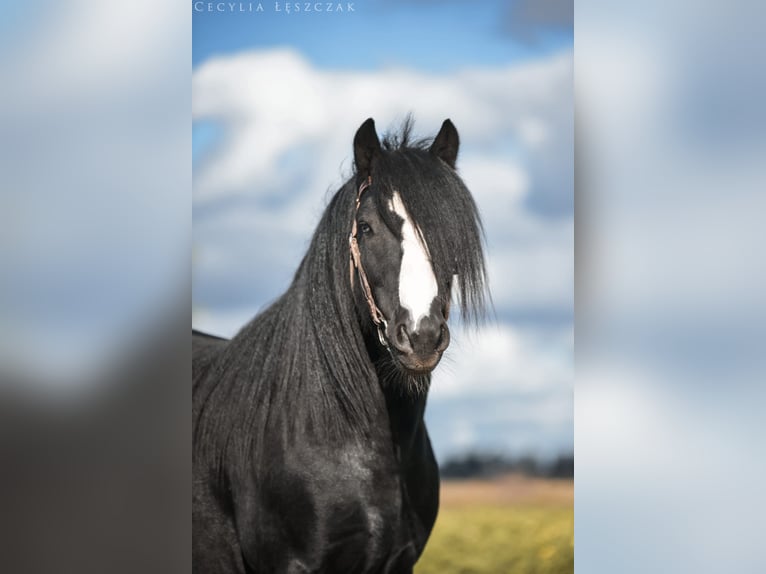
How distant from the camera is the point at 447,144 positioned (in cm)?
291

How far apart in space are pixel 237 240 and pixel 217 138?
464 mm

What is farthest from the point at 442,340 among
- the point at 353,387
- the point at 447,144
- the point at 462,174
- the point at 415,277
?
the point at 462,174

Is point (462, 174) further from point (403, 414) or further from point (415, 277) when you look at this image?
point (403, 414)

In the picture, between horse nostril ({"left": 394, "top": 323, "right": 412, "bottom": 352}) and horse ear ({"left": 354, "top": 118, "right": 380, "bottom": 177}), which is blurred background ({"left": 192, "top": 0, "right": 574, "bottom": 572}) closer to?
horse ear ({"left": 354, "top": 118, "right": 380, "bottom": 177})

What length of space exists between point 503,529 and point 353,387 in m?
1.18

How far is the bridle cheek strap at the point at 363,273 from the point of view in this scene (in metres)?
2.59

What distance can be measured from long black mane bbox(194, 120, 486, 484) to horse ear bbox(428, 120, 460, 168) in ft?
0.19

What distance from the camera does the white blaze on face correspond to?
7.93 feet

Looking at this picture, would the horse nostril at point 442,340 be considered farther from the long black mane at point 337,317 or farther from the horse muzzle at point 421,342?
the long black mane at point 337,317

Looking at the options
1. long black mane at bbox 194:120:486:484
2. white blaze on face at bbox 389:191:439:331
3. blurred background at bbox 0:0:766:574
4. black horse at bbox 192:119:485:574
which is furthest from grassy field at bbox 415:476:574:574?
white blaze on face at bbox 389:191:439:331
